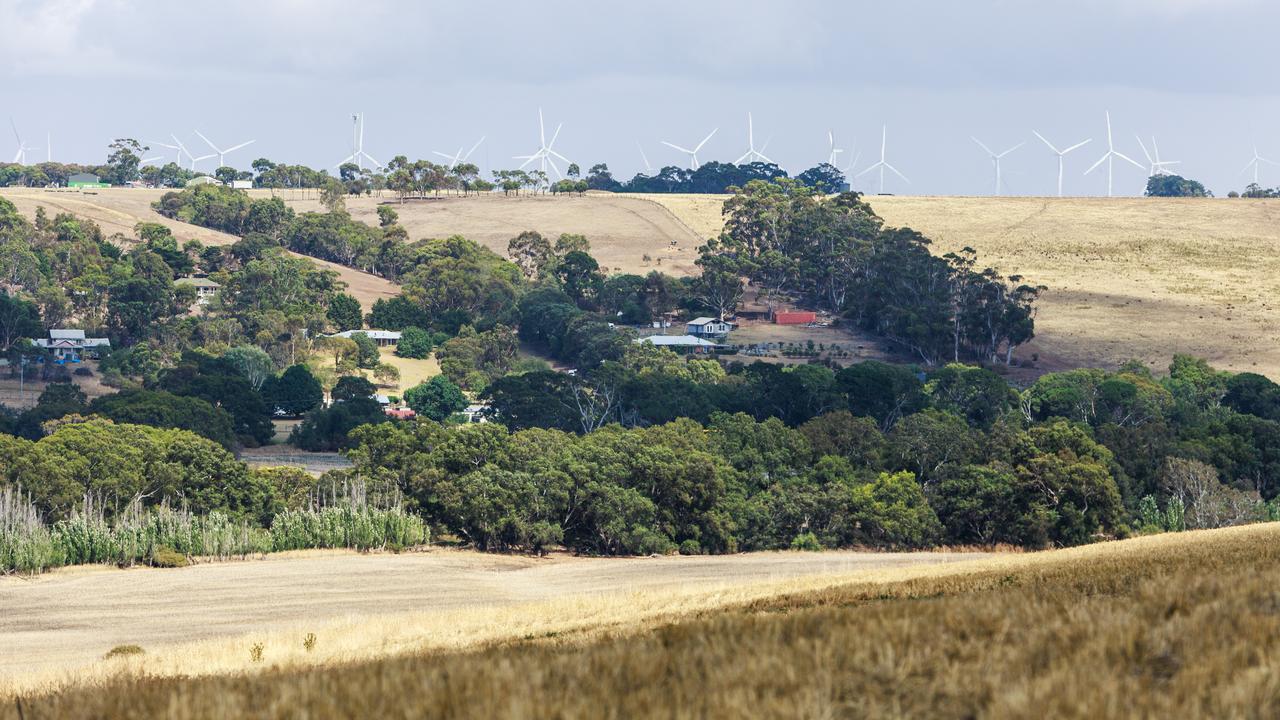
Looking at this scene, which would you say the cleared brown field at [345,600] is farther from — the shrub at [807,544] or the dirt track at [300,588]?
the shrub at [807,544]

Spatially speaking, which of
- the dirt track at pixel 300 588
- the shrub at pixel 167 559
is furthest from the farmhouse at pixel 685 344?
the shrub at pixel 167 559

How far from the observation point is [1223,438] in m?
116

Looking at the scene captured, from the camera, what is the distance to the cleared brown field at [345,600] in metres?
39.0

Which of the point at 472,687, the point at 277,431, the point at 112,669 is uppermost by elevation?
the point at 472,687

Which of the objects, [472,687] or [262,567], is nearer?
[472,687]

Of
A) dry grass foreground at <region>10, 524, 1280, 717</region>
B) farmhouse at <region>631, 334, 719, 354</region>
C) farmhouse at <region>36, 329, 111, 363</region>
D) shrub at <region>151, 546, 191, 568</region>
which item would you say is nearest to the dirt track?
shrub at <region>151, 546, 191, 568</region>

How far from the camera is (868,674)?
17188 millimetres

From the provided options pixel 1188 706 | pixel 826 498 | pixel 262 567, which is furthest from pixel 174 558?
pixel 1188 706

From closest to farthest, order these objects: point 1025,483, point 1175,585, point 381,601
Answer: point 1175,585
point 381,601
point 1025,483

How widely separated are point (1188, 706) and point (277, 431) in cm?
14809

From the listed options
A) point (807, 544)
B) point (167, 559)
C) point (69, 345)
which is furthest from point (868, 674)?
point (69, 345)

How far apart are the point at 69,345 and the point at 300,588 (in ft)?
435

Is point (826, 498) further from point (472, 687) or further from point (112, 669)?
point (472, 687)

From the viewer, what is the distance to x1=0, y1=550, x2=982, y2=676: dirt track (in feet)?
192
